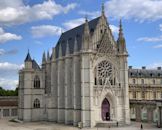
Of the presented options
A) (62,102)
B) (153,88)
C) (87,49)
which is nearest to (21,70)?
(62,102)

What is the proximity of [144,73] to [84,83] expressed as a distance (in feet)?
115

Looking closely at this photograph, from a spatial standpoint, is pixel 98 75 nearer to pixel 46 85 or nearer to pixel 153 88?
pixel 46 85

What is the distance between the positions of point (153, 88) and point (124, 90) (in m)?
27.1

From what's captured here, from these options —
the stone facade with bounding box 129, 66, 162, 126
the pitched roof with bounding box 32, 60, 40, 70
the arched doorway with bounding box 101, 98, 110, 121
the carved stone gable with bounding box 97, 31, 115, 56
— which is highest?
the carved stone gable with bounding box 97, 31, 115, 56

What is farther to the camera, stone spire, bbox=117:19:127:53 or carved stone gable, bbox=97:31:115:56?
stone spire, bbox=117:19:127:53

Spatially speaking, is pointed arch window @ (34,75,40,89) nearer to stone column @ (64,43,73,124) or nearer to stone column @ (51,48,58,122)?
stone column @ (51,48,58,122)

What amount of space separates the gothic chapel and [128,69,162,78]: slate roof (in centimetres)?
2368

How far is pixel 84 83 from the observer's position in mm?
61344

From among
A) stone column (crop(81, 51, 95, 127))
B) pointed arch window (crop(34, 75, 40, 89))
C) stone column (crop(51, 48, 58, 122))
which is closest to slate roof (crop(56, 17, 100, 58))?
stone column (crop(51, 48, 58, 122))

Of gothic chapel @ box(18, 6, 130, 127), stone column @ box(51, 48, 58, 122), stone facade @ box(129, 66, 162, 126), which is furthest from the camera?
stone facade @ box(129, 66, 162, 126)

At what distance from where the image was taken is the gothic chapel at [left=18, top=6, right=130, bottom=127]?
62062mm

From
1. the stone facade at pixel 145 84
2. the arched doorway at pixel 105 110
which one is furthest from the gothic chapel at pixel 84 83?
the stone facade at pixel 145 84

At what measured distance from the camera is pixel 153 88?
90.9 metres

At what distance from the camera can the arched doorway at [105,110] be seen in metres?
64.9
